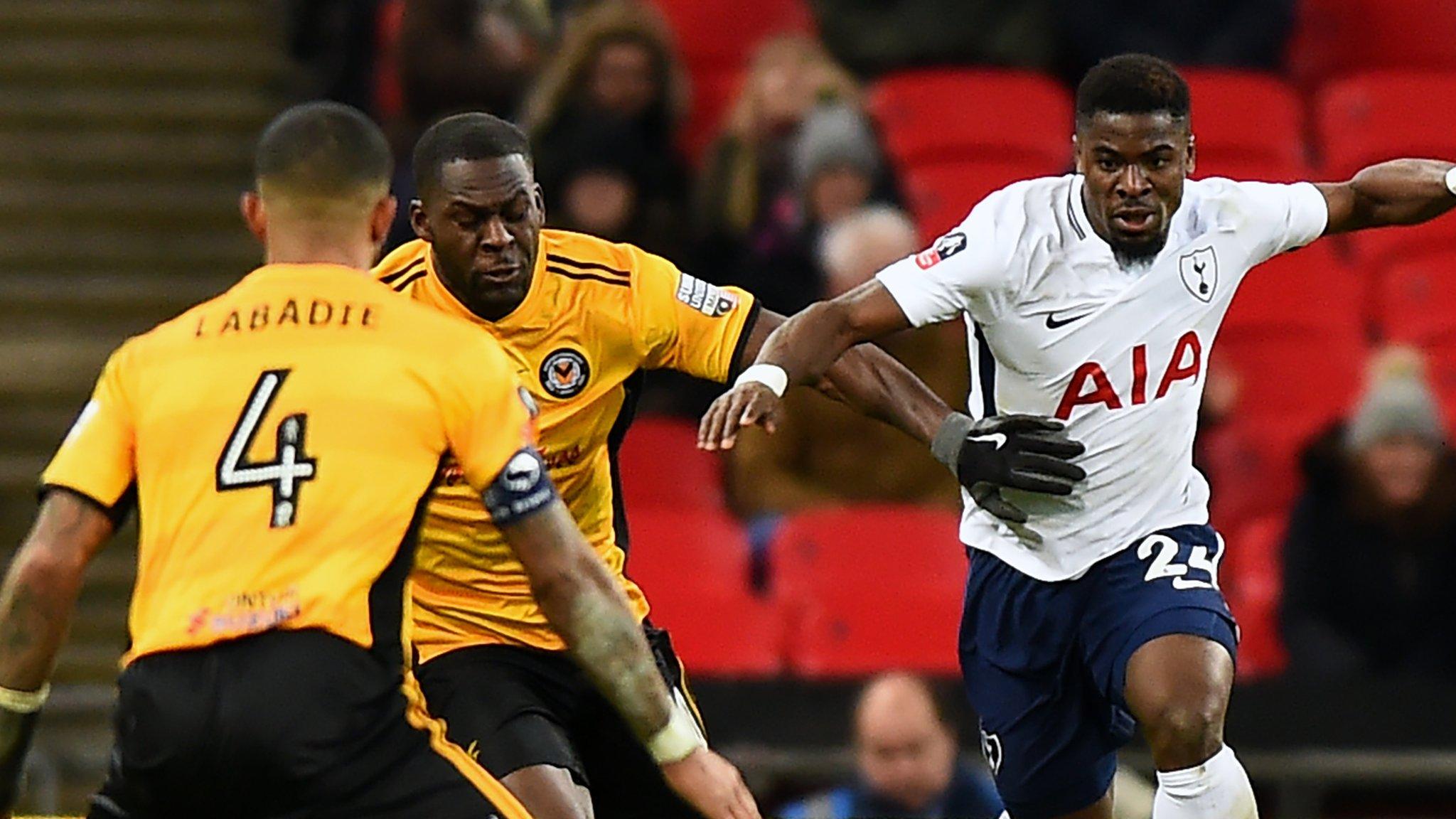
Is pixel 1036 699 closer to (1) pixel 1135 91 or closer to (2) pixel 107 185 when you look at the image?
(1) pixel 1135 91

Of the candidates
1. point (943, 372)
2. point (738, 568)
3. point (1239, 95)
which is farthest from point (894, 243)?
point (1239, 95)

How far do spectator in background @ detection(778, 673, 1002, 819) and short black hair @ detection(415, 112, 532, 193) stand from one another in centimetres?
228

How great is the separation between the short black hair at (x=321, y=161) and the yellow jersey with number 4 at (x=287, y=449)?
16 centimetres

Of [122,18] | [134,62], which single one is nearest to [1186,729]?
[134,62]

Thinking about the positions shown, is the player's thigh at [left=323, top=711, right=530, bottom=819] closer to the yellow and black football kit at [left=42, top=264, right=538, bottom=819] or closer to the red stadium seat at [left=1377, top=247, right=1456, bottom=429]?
the yellow and black football kit at [left=42, top=264, right=538, bottom=819]

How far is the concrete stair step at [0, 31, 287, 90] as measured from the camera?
11.2 metres

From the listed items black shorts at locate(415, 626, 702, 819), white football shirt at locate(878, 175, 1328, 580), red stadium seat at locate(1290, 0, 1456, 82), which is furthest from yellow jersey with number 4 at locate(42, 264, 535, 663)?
red stadium seat at locate(1290, 0, 1456, 82)

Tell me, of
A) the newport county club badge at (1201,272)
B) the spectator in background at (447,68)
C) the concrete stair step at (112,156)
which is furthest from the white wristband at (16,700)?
the concrete stair step at (112,156)

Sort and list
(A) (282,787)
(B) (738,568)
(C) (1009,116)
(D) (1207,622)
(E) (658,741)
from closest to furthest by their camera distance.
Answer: (A) (282,787) → (E) (658,741) → (D) (1207,622) → (B) (738,568) → (C) (1009,116)

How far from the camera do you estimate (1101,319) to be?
577cm

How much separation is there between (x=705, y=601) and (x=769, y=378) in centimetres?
320

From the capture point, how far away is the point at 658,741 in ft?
15.3

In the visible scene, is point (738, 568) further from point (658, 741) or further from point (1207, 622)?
point (658, 741)

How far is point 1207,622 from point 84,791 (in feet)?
16.1
